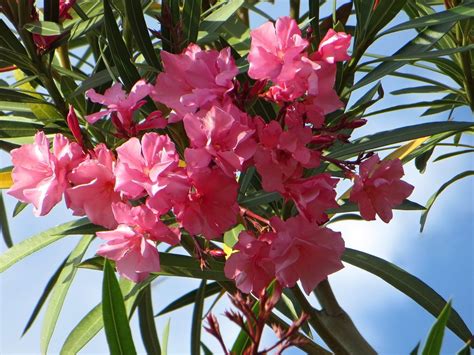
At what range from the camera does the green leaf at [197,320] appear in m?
1.62

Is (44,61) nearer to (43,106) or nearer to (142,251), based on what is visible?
(43,106)

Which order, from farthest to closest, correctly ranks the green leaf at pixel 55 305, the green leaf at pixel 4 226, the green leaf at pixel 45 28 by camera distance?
the green leaf at pixel 4 226 → the green leaf at pixel 55 305 → the green leaf at pixel 45 28

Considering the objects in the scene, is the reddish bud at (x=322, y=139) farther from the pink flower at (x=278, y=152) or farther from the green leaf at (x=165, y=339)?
the green leaf at (x=165, y=339)

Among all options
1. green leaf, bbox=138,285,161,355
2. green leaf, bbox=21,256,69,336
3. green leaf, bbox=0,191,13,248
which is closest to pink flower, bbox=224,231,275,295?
green leaf, bbox=138,285,161,355

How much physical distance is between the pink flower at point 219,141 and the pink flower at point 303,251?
0.10m

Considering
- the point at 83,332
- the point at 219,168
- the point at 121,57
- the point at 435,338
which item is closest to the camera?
the point at 435,338

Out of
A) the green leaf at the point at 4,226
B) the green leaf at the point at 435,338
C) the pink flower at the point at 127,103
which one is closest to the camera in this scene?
the green leaf at the point at 435,338

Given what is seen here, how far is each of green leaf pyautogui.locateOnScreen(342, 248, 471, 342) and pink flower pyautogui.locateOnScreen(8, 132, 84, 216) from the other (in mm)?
636

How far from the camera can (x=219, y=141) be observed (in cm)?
88

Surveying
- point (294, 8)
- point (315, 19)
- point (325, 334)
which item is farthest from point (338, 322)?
point (294, 8)

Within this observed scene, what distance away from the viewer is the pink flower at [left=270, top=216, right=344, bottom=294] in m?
0.91

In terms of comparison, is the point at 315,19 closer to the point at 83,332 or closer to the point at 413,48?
the point at 413,48

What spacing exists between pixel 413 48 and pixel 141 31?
43 cm

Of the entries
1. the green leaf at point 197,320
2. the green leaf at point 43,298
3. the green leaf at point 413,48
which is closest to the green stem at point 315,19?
the green leaf at point 413,48
